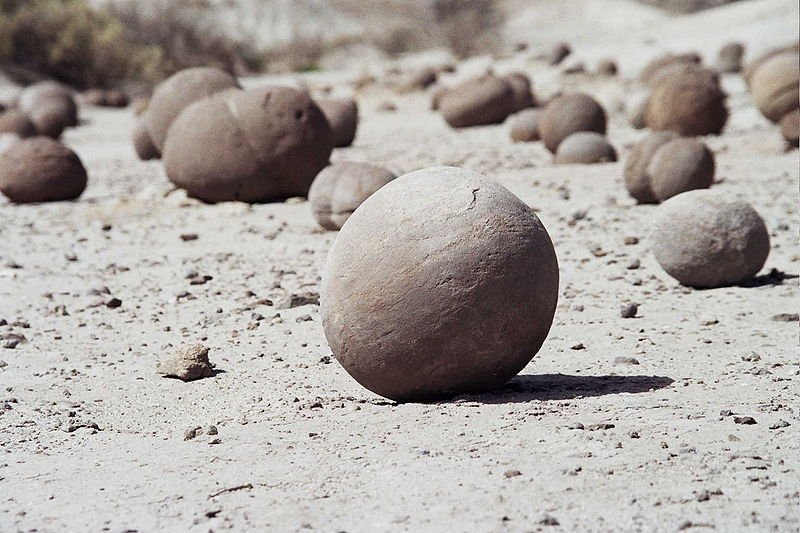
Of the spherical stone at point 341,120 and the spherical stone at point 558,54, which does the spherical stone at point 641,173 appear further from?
the spherical stone at point 558,54

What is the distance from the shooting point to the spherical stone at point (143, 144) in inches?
602

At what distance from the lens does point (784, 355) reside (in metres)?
5.61

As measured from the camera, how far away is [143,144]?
15.4 metres

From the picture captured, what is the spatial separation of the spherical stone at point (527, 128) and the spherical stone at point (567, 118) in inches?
41.1

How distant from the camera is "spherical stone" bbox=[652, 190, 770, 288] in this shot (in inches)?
279

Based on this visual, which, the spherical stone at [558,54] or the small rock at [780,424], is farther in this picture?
the spherical stone at [558,54]

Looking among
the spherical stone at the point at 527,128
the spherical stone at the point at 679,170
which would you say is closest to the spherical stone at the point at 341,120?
the spherical stone at the point at 527,128

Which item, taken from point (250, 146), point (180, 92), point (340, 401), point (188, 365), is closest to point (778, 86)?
point (250, 146)

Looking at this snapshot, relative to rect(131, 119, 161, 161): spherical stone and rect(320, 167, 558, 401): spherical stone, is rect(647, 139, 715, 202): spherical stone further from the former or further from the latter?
rect(131, 119, 161, 161): spherical stone

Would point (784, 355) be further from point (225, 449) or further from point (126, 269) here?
point (126, 269)

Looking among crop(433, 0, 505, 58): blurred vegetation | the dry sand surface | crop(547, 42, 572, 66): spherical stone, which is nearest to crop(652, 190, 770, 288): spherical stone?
the dry sand surface

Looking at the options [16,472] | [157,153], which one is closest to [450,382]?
[16,472]

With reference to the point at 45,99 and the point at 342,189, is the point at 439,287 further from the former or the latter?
the point at 45,99

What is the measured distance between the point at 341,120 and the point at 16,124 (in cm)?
541
